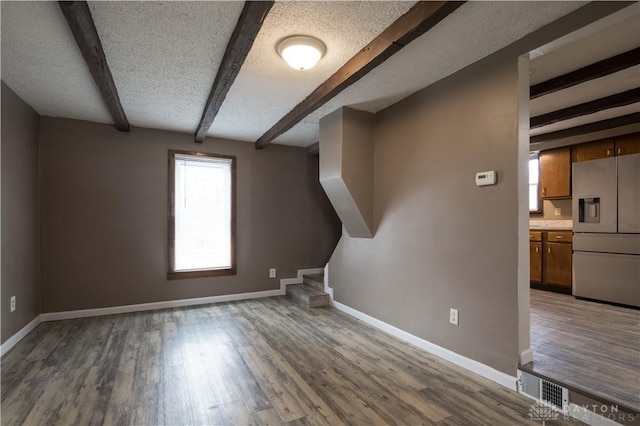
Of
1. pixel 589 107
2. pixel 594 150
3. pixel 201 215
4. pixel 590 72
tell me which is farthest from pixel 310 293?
pixel 594 150

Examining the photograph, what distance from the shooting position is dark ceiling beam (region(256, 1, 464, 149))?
5.76ft

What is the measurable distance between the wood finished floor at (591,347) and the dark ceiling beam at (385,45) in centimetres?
231

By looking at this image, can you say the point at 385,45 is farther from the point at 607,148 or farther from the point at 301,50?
the point at 607,148

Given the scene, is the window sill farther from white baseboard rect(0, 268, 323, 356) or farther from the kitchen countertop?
the kitchen countertop

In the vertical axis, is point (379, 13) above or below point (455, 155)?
above

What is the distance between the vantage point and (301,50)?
2121mm

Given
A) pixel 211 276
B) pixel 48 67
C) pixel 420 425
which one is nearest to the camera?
pixel 420 425

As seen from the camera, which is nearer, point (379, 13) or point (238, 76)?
point (379, 13)

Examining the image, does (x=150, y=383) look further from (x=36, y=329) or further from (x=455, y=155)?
(x=455, y=155)

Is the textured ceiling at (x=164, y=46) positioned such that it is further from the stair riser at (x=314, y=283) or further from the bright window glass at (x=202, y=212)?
the stair riser at (x=314, y=283)

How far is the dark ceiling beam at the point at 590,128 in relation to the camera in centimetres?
370

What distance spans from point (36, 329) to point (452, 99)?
15.7 feet

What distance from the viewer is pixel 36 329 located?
336cm

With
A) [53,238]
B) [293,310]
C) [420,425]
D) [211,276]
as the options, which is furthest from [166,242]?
[420,425]
